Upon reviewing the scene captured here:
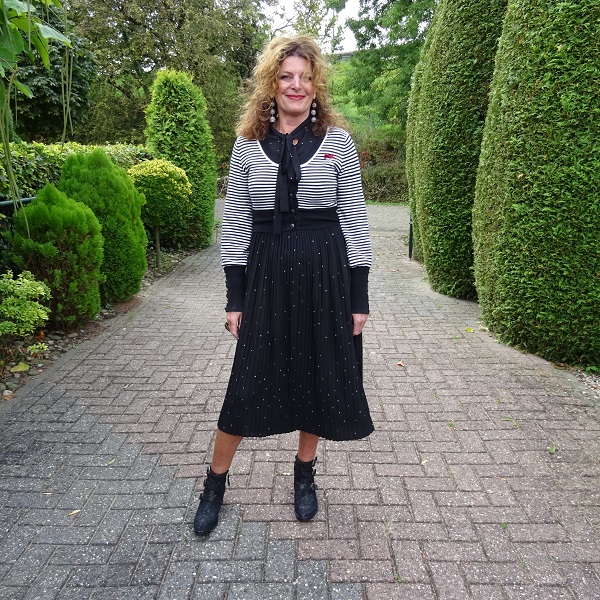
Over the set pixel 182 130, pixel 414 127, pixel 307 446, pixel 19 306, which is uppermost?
pixel 414 127

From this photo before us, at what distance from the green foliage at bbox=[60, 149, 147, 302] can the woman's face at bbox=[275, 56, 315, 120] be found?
3801 millimetres

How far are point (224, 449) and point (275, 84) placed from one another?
1.59 meters

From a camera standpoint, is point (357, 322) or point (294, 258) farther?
point (357, 322)

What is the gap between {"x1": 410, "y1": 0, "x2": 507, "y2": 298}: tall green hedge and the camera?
18.0ft

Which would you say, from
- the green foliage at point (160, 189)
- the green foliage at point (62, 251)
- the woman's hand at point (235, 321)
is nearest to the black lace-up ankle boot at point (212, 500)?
the woman's hand at point (235, 321)

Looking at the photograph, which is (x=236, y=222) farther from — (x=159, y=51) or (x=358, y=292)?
(x=159, y=51)

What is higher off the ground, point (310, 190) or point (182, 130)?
point (182, 130)

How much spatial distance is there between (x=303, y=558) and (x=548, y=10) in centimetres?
419

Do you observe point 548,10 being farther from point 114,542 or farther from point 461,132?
point 114,542

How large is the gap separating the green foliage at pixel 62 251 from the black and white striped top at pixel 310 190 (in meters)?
2.81

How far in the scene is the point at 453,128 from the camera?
19.0ft

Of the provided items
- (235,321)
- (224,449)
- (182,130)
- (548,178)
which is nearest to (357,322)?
(235,321)

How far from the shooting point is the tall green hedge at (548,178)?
12.7 ft

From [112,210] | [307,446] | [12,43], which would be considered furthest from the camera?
[112,210]
